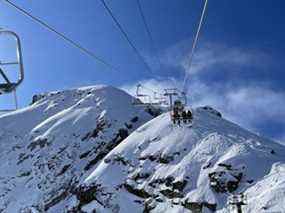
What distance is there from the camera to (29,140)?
140 m

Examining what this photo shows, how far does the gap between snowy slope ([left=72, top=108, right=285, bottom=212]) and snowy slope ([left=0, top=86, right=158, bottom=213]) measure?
1380 cm

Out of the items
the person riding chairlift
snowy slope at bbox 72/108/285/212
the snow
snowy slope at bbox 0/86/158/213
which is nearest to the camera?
the person riding chairlift

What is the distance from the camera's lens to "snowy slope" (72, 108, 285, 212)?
75.2 metres

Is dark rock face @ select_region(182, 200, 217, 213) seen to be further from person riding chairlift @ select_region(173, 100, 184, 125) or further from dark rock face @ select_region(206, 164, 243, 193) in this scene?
person riding chairlift @ select_region(173, 100, 184, 125)

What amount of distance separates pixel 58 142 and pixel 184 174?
54.5 metres

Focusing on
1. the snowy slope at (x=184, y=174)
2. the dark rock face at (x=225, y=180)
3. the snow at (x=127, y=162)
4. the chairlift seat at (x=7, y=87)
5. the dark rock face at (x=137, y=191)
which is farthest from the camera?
the dark rock face at (x=137, y=191)

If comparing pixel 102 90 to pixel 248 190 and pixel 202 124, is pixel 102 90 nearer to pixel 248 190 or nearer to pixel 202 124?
pixel 202 124

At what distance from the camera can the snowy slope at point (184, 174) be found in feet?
247

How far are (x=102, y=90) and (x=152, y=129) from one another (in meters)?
52.2

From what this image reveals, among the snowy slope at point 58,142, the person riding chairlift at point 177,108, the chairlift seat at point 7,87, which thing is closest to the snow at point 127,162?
the snowy slope at point 58,142

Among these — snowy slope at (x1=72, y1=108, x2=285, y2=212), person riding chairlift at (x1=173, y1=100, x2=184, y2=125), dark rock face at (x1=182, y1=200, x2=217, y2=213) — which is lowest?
dark rock face at (x1=182, y1=200, x2=217, y2=213)

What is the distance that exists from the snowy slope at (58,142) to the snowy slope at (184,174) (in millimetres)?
13799

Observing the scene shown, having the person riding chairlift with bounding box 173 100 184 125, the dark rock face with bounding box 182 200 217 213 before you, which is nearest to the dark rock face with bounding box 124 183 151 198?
the dark rock face with bounding box 182 200 217 213

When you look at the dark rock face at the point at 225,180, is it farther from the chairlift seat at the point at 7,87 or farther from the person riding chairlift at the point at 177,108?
the chairlift seat at the point at 7,87
